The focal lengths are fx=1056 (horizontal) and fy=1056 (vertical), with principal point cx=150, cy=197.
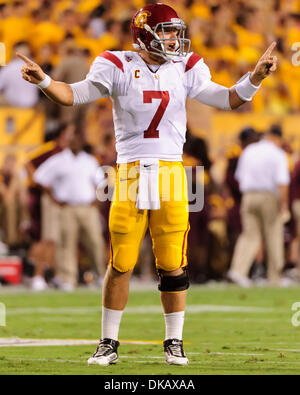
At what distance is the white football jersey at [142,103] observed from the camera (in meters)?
6.33

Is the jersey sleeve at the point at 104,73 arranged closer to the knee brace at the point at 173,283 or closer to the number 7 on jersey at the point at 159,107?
the number 7 on jersey at the point at 159,107

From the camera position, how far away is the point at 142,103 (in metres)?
6.32

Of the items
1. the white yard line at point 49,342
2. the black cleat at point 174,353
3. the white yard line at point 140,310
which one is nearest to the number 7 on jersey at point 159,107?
the black cleat at point 174,353

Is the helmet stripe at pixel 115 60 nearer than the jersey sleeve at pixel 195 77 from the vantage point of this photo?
Yes

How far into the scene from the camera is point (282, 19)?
18.8 meters

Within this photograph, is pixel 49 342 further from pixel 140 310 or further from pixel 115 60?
pixel 140 310

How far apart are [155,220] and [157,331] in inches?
96.1

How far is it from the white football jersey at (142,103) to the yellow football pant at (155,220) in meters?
0.10

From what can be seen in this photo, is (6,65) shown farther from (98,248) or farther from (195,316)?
(195,316)

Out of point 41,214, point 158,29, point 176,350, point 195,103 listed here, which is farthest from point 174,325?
point 195,103

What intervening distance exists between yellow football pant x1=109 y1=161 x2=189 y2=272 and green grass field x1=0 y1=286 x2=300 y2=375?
25.3 inches

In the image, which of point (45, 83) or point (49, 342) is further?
point (49, 342)
